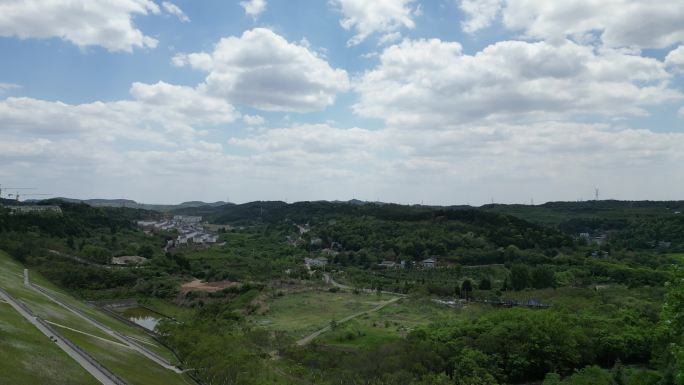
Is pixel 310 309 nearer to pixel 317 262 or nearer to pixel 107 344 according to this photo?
pixel 107 344

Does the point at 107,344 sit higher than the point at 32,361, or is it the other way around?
the point at 32,361

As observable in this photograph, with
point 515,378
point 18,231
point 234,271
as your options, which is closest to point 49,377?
point 515,378

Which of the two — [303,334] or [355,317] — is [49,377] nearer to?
[303,334]

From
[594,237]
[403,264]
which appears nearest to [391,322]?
[403,264]

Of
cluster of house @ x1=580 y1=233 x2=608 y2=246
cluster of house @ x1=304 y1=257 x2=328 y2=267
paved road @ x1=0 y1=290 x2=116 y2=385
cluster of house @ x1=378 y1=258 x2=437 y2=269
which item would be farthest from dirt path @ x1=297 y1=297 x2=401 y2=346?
cluster of house @ x1=580 y1=233 x2=608 y2=246

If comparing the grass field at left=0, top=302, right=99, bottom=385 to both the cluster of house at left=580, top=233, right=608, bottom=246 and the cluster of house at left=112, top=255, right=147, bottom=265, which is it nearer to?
the cluster of house at left=112, top=255, right=147, bottom=265
